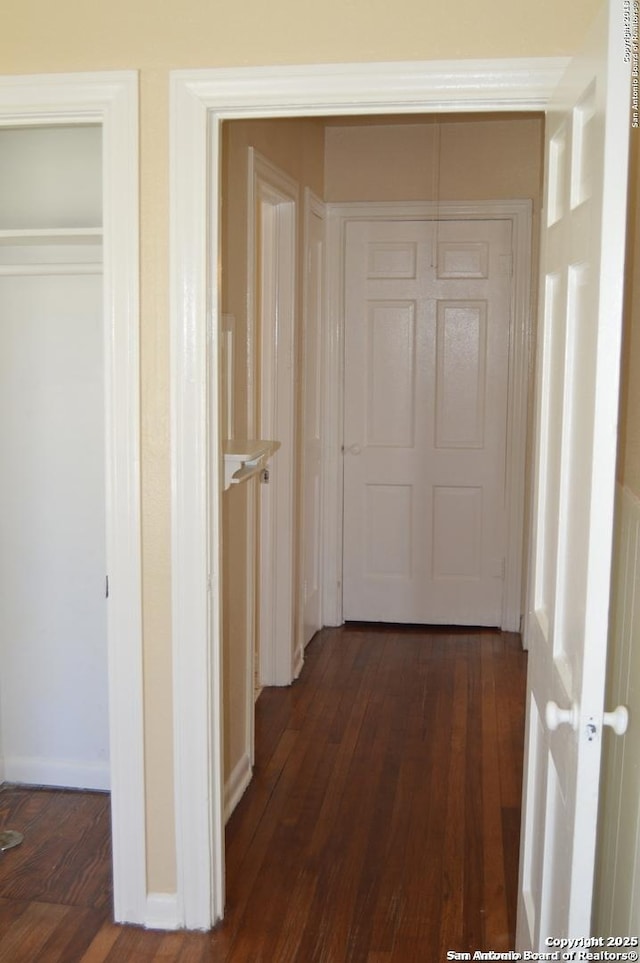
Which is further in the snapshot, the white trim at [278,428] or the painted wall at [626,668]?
the white trim at [278,428]

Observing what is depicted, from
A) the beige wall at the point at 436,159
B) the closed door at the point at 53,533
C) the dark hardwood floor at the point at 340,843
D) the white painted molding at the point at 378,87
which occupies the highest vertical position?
the beige wall at the point at 436,159

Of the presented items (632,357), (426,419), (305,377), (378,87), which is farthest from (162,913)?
(426,419)

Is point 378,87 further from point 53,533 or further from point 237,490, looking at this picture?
point 53,533

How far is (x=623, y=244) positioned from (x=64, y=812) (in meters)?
2.63

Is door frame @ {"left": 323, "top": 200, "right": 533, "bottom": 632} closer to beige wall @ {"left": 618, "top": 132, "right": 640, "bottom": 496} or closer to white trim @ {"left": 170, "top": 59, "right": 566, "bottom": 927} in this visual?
white trim @ {"left": 170, "top": 59, "right": 566, "bottom": 927}

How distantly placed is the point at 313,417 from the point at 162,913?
2.86 meters

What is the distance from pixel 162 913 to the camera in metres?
2.56

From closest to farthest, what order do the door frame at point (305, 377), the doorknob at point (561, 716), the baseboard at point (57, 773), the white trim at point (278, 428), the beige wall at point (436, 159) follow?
the doorknob at point (561, 716), the baseboard at point (57, 773), the white trim at point (278, 428), the door frame at point (305, 377), the beige wall at point (436, 159)

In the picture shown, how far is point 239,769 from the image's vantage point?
3.34m

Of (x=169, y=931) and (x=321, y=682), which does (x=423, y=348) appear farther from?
(x=169, y=931)

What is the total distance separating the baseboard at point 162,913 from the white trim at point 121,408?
22 mm

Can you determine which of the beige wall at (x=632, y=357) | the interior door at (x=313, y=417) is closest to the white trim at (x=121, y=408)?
the beige wall at (x=632, y=357)

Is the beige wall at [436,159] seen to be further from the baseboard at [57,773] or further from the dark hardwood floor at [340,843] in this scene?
the baseboard at [57,773]

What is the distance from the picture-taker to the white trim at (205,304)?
219cm
